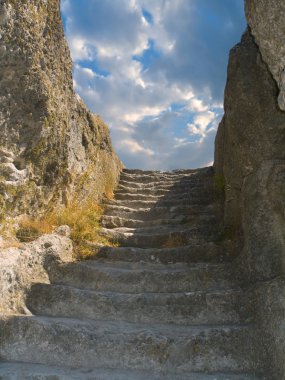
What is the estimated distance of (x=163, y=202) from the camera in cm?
787

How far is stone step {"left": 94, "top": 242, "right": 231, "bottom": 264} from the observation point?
17.6ft

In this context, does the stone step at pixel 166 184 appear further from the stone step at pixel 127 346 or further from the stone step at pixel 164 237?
the stone step at pixel 127 346

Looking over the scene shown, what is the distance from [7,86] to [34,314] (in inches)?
105

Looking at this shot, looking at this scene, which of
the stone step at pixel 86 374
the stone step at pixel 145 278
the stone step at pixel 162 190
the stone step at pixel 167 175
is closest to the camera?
the stone step at pixel 86 374

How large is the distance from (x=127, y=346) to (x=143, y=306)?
67 cm

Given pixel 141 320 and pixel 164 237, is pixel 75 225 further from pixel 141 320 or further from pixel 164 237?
pixel 141 320

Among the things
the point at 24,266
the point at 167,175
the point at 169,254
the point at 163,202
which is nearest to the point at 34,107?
the point at 24,266

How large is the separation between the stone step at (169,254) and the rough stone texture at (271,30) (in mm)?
2108

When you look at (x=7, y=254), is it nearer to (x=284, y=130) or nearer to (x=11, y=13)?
(x=11, y=13)

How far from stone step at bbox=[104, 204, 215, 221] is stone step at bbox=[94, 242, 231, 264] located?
150 cm

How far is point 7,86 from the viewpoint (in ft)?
15.4

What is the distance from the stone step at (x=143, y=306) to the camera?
4.09 metres

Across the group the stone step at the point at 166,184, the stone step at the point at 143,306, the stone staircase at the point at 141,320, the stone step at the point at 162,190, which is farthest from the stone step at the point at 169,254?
the stone step at the point at 166,184

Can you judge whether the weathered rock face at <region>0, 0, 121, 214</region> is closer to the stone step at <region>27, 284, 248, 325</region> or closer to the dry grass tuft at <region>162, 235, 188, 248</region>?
the stone step at <region>27, 284, 248, 325</region>
